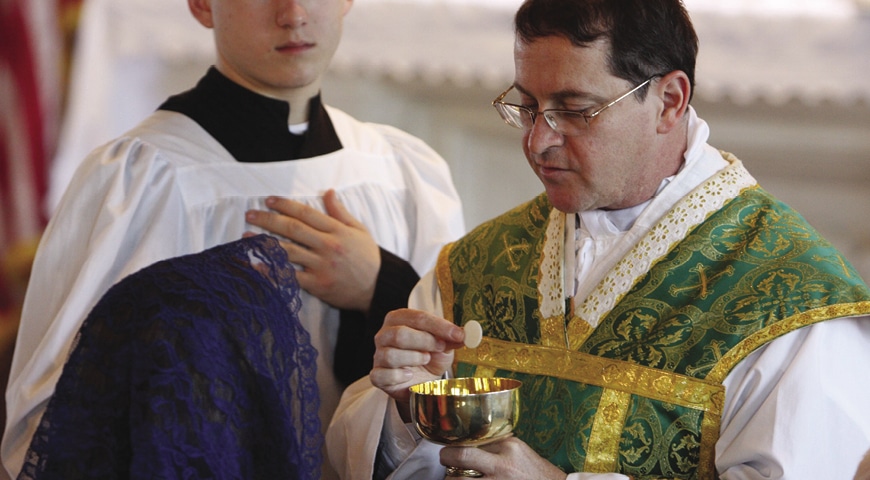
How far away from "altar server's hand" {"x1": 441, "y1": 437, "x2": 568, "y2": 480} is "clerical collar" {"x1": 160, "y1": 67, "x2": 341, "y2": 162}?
1.20m

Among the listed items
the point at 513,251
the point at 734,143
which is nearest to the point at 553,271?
the point at 513,251

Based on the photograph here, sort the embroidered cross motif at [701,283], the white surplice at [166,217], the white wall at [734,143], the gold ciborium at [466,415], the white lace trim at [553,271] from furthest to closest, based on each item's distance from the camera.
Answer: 1. the white wall at [734,143]
2. the white surplice at [166,217]
3. the white lace trim at [553,271]
4. the embroidered cross motif at [701,283]
5. the gold ciborium at [466,415]

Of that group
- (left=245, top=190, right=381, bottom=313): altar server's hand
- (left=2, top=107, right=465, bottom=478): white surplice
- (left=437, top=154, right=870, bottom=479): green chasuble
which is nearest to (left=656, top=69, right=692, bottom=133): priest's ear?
(left=437, top=154, right=870, bottom=479): green chasuble

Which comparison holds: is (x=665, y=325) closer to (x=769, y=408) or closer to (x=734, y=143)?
(x=769, y=408)

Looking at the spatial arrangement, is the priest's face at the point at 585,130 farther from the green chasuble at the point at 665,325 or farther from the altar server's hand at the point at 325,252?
the altar server's hand at the point at 325,252

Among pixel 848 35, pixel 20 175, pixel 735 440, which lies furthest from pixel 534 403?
pixel 20 175

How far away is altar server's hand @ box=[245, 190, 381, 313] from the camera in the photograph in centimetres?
298

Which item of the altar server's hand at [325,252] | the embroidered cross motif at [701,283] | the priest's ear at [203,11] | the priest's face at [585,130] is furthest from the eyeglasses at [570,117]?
the priest's ear at [203,11]

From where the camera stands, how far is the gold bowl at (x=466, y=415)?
2072mm

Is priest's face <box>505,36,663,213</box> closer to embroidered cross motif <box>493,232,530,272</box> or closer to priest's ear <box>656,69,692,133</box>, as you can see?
priest's ear <box>656,69,692,133</box>

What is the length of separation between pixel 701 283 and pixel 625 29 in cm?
58

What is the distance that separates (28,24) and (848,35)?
3859 mm

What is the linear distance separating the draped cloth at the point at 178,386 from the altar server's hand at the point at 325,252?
1118 mm

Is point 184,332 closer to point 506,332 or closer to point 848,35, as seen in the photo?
point 506,332
